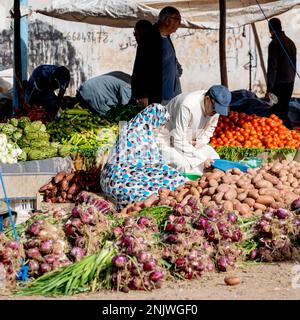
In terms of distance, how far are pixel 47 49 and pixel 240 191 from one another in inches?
505

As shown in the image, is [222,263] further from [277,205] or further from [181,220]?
[277,205]

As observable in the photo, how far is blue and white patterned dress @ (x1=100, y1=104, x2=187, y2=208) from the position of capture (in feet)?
22.7

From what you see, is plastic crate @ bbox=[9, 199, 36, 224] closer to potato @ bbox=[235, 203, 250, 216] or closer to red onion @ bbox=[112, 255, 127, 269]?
potato @ bbox=[235, 203, 250, 216]

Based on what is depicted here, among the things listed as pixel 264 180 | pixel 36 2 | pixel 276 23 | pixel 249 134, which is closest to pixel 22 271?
pixel 264 180

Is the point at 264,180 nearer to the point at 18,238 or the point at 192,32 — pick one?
the point at 18,238

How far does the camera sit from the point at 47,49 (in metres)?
18.3

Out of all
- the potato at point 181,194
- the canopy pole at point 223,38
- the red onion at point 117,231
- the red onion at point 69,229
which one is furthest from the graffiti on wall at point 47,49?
the red onion at point 117,231

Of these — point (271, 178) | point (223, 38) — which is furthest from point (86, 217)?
point (223, 38)

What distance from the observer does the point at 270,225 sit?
5.35 meters

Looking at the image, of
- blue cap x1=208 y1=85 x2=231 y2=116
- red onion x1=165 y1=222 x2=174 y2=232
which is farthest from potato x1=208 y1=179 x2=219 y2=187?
red onion x1=165 y1=222 x2=174 y2=232

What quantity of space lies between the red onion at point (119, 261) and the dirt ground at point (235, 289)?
168 mm

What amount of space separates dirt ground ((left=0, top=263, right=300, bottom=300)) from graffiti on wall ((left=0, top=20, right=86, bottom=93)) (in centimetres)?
1353

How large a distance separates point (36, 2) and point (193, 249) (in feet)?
31.5

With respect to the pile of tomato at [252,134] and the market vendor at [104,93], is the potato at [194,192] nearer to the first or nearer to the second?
the pile of tomato at [252,134]
